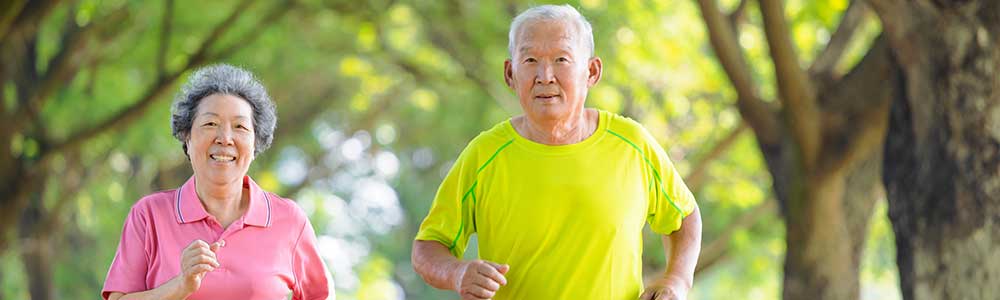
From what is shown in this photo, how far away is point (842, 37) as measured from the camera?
10.7 meters

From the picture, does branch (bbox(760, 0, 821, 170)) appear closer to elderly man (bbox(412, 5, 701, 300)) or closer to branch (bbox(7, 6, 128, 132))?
elderly man (bbox(412, 5, 701, 300))

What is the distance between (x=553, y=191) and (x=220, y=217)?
2.89ft

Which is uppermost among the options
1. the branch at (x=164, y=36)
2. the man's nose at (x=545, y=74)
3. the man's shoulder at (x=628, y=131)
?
the branch at (x=164, y=36)

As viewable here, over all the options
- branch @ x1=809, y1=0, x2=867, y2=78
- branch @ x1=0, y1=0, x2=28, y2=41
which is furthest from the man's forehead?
branch @ x1=0, y1=0, x2=28, y2=41

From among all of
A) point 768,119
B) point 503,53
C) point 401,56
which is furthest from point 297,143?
point 768,119

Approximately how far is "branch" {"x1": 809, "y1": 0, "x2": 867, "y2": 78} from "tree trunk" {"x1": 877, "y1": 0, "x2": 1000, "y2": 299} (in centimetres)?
257

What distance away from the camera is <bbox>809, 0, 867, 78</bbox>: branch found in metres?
10.3

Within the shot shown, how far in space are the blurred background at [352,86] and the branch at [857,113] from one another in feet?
0.26

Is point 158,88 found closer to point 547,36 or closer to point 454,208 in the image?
point 454,208

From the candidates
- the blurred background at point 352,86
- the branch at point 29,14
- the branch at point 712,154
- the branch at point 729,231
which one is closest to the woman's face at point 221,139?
the blurred background at point 352,86

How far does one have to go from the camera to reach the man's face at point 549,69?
4020 millimetres

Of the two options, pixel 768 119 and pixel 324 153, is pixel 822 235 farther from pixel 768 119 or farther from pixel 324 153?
pixel 324 153

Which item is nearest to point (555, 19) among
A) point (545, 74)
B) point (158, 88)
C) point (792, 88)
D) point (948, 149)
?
point (545, 74)

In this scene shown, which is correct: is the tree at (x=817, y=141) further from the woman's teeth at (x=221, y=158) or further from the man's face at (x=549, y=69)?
the woman's teeth at (x=221, y=158)
